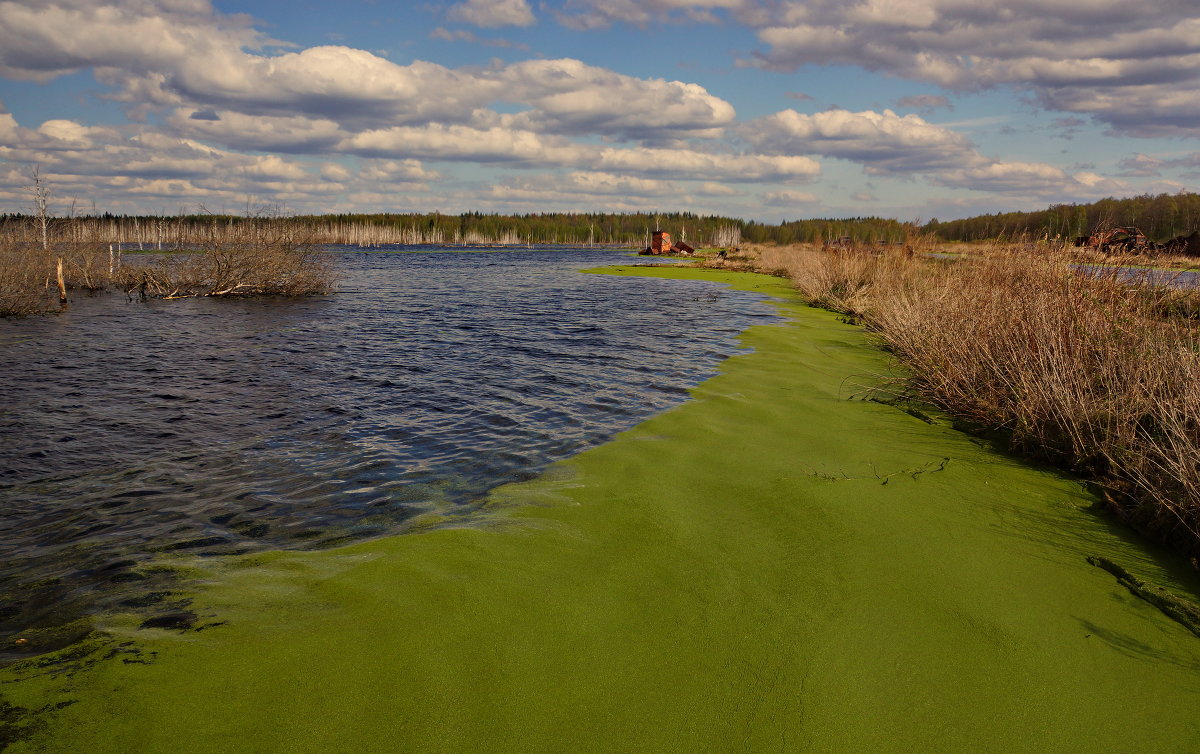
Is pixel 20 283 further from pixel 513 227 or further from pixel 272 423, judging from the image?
pixel 513 227

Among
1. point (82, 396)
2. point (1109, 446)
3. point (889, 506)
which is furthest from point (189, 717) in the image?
point (82, 396)

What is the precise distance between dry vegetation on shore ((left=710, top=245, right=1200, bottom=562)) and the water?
15.4ft

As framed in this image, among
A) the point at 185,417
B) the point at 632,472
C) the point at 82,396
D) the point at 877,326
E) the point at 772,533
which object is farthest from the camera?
the point at 877,326

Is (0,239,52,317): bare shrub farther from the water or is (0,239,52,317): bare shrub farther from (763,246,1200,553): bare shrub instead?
(763,246,1200,553): bare shrub

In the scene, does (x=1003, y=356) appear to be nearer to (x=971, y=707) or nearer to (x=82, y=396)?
(x=971, y=707)

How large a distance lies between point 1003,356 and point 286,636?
8.87m

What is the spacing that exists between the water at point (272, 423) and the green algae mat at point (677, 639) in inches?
31.5

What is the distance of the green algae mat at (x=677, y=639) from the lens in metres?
3.34

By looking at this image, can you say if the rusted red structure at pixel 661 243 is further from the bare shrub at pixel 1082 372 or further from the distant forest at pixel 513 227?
the bare shrub at pixel 1082 372

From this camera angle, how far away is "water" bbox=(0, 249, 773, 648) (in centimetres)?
604

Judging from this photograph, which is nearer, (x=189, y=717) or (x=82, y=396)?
(x=189, y=717)

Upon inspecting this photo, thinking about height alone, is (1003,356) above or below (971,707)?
above

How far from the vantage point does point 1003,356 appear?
8.43 meters

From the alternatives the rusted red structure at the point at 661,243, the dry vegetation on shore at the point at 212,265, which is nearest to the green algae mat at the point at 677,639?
the dry vegetation on shore at the point at 212,265
